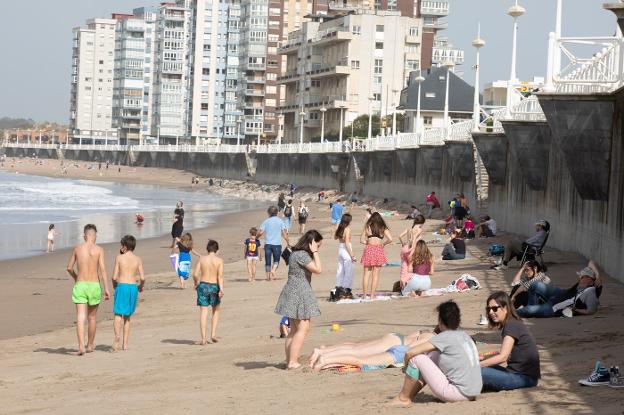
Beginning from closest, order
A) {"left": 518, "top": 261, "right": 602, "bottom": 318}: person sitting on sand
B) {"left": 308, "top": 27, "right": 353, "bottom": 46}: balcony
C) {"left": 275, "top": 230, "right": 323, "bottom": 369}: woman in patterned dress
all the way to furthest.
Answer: {"left": 275, "top": 230, "right": 323, "bottom": 369}: woman in patterned dress → {"left": 518, "top": 261, "right": 602, "bottom": 318}: person sitting on sand → {"left": 308, "top": 27, "right": 353, "bottom": 46}: balcony

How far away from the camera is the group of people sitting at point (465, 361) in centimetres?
916

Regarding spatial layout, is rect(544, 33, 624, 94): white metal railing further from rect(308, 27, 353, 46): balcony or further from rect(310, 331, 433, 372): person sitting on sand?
rect(308, 27, 353, 46): balcony

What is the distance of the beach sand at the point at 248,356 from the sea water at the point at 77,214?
1242 cm

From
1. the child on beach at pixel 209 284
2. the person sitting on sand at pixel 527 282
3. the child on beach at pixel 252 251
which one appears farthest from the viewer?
the child on beach at pixel 252 251

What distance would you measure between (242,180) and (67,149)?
7548cm

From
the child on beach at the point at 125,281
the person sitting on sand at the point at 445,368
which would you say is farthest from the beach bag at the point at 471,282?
the person sitting on sand at the point at 445,368

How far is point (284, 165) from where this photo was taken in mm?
86312

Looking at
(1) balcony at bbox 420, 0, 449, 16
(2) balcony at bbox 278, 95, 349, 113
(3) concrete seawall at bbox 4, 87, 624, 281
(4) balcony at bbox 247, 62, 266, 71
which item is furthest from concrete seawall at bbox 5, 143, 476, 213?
(1) balcony at bbox 420, 0, 449, 16

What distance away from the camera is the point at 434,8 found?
13762 centimetres

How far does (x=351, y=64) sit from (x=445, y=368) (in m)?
99.4

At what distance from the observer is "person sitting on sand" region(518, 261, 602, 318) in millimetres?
13312

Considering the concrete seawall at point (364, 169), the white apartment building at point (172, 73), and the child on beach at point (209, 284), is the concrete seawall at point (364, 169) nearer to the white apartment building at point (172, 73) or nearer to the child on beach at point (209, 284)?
the child on beach at point (209, 284)

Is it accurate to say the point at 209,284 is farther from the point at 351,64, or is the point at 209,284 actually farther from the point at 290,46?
the point at 290,46

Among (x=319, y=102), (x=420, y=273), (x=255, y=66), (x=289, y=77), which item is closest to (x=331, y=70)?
(x=319, y=102)
